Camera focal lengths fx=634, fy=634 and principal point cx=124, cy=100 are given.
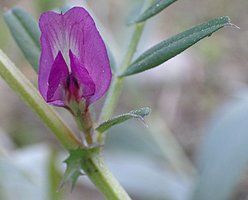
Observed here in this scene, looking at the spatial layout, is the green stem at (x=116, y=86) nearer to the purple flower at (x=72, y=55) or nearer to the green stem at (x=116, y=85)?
the green stem at (x=116, y=85)

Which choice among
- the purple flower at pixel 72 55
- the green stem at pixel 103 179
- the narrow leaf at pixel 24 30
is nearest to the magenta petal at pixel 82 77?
the purple flower at pixel 72 55

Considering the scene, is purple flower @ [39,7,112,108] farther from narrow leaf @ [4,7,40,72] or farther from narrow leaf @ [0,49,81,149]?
narrow leaf @ [4,7,40,72]

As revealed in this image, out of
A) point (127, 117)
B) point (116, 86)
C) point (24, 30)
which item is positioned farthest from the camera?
point (24, 30)

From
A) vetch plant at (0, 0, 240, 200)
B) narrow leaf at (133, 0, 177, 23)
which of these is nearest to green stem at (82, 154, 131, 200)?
vetch plant at (0, 0, 240, 200)

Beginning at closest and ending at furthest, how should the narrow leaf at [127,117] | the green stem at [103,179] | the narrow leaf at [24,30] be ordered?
the narrow leaf at [127,117], the green stem at [103,179], the narrow leaf at [24,30]

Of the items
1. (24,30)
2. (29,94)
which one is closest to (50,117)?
(29,94)

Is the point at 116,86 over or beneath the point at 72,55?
beneath

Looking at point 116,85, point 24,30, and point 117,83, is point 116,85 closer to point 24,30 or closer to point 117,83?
point 117,83
